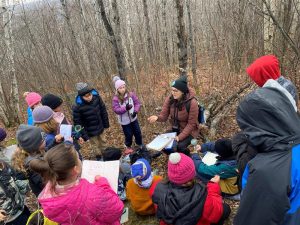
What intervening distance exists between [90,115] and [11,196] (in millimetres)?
2264

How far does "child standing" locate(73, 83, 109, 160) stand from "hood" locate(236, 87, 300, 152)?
342cm

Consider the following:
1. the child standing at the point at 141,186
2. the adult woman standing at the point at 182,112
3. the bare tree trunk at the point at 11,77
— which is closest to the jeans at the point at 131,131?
the adult woman standing at the point at 182,112

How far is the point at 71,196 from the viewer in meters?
1.90

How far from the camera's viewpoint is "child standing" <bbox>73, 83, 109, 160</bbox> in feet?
15.0

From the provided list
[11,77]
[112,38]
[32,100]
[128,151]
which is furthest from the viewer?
[11,77]

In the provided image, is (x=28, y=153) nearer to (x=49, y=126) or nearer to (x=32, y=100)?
(x=49, y=126)

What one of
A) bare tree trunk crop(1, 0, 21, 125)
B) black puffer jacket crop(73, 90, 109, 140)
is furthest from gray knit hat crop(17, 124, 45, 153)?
bare tree trunk crop(1, 0, 21, 125)

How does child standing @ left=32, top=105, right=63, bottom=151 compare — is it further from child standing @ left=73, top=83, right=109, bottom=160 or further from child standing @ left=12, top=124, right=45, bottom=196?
child standing @ left=73, top=83, right=109, bottom=160

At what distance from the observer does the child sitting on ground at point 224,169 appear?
311 cm

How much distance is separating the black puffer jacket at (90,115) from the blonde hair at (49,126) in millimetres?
1080

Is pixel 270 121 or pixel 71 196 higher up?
pixel 270 121

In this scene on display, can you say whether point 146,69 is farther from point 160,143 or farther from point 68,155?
point 68,155

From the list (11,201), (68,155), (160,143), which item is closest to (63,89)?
(160,143)

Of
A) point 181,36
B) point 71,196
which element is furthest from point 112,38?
point 71,196
